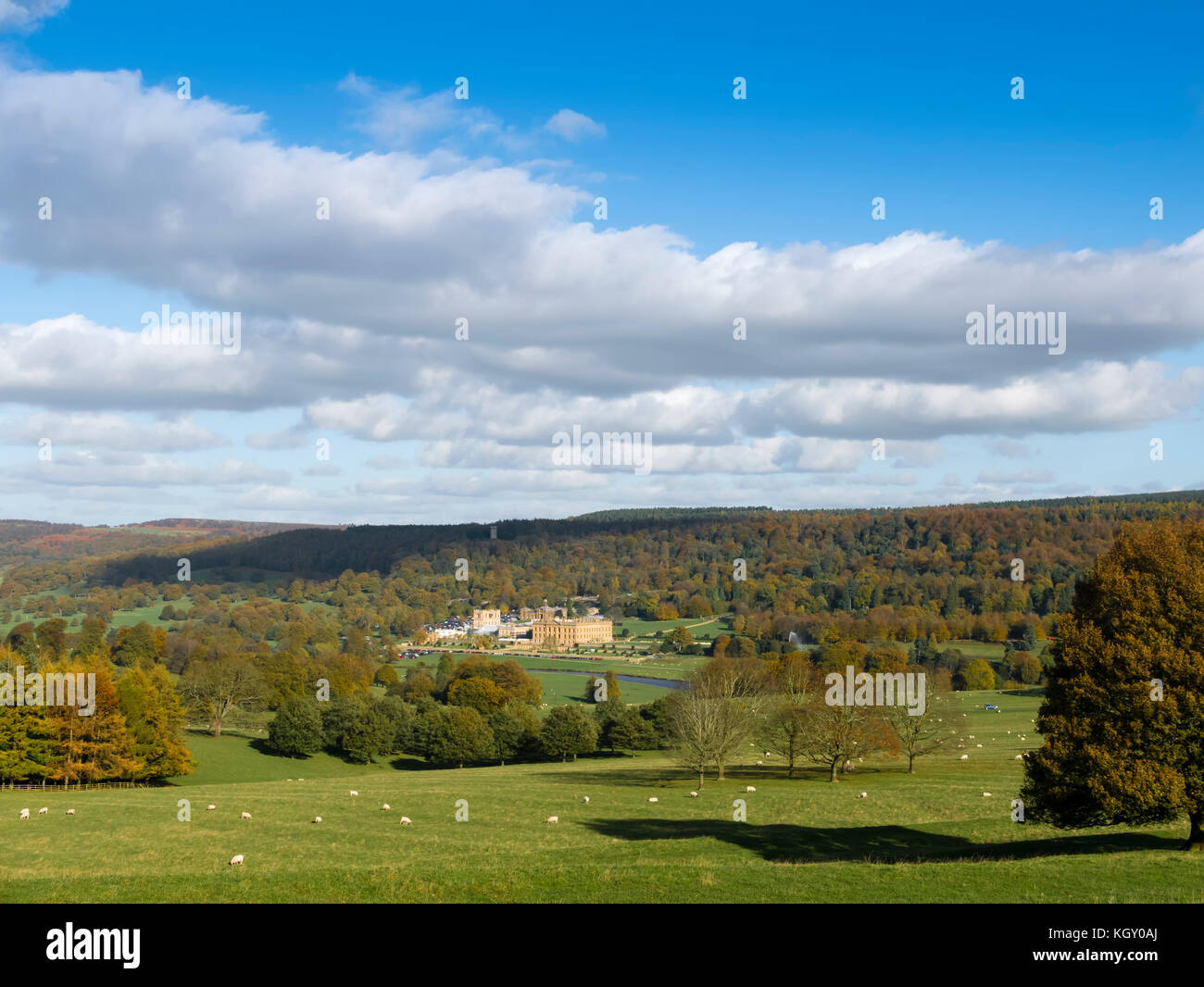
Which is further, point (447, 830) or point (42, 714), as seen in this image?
point (42, 714)

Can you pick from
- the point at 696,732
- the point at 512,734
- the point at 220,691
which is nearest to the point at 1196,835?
the point at 696,732

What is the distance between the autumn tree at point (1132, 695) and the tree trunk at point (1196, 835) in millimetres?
28

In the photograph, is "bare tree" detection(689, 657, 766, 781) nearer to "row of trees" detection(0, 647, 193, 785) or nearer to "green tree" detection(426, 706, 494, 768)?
"green tree" detection(426, 706, 494, 768)

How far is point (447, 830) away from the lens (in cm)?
3978

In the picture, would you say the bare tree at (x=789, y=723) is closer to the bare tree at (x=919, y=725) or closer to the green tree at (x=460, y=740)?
the bare tree at (x=919, y=725)

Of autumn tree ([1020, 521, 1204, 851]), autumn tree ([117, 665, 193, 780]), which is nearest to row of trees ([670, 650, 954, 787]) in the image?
autumn tree ([1020, 521, 1204, 851])

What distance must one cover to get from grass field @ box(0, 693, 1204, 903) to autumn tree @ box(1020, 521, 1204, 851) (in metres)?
1.53

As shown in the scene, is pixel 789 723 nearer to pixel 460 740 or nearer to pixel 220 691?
pixel 460 740

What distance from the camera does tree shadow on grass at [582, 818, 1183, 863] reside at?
27.2m

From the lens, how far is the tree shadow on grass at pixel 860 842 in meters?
27.2
